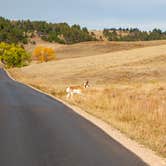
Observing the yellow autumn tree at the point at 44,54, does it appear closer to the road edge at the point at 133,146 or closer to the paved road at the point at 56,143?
the paved road at the point at 56,143

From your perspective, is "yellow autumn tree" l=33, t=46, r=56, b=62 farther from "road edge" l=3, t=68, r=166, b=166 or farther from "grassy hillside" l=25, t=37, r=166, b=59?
"road edge" l=3, t=68, r=166, b=166

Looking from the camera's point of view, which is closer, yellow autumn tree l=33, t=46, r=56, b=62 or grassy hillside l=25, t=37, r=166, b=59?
yellow autumn tree l=33, t=46, r=56, b=62

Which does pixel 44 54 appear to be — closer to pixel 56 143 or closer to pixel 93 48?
pixel 93 48

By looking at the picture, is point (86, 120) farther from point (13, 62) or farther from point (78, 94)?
point (13, 62)

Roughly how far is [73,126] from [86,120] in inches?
93.3

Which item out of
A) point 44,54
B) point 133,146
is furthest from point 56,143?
point 44,54

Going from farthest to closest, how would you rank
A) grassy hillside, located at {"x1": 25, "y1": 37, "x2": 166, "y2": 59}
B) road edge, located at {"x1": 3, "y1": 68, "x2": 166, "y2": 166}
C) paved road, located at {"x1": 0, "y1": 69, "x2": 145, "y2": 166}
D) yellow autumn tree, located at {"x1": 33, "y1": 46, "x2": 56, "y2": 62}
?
1. grassy hillside, located at {"x1": 25, "y1": 37, "x2": 166, "y2": 59}
2. yellow autumn tree, located at {"x1": 33, "y1": 46, "x2": 56, "y2": 62}
3. road edge, located at {"x1": 3, "y1": 68, "x2": 166, "y2": 166}
4. paved road, located at {"x1": 0, "y1": 69, "x2": 145, "y2": 166}

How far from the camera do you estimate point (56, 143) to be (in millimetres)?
13547

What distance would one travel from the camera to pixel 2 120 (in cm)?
1852

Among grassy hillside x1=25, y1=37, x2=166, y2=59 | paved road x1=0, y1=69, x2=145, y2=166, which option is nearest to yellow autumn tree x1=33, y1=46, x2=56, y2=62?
grassy hillside x1=25, y1=37, x2=166, y2=59

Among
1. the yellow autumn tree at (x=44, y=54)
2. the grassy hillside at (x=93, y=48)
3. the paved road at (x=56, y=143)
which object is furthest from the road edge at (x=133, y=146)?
the grassy hillside at (x=93, y=48)

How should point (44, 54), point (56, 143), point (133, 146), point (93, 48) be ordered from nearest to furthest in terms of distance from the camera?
point (56, 143) < point (133, 146) < point (44, 54) < point (93, 48)

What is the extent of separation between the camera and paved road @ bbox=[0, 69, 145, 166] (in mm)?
11156

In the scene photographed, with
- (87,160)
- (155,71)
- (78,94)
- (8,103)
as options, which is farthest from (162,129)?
(155,71)
